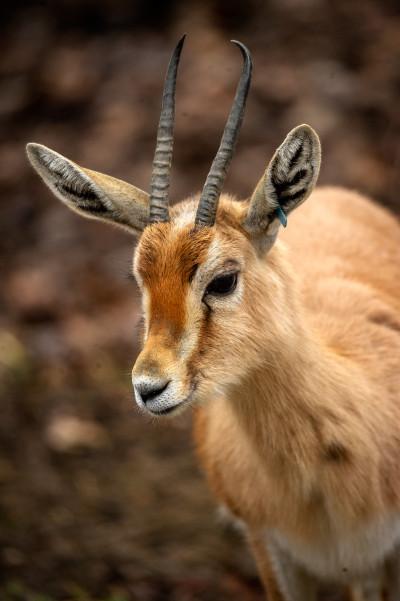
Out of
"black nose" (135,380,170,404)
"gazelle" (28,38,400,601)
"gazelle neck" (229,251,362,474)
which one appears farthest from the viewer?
"gazelle neck" (229,251,362,474)

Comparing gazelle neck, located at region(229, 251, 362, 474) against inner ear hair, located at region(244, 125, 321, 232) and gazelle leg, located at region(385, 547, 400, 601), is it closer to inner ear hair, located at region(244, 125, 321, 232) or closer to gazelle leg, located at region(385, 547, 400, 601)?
inner ear hair, located at region(244, 125, 321, 232)

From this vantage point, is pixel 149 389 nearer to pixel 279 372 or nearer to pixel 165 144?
pixel 279 372

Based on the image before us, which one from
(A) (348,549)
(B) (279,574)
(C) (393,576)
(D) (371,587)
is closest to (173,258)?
(A) (348,549)

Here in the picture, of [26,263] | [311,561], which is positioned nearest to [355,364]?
[311,561]

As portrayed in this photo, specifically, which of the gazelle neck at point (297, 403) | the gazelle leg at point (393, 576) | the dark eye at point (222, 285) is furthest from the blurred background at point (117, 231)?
the dark eye at point (222, 285)

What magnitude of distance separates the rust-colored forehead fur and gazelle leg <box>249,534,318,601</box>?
170cm

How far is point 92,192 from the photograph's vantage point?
4.71 meters

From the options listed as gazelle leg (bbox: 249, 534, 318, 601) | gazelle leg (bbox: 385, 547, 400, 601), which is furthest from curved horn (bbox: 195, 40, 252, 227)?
gazelle leg (bbox: 385, 547, 400, 601)

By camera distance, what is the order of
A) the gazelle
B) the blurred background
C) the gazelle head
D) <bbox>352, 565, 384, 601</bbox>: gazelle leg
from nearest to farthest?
1. the gazelle head
2. the gazelle
3. <bbox>352, 565, 384, 601</bbox>: gazelle leg
4. the blurred background

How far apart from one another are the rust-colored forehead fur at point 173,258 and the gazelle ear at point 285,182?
0.38 feet

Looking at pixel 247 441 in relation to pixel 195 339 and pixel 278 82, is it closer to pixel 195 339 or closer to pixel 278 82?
pixel 195 339

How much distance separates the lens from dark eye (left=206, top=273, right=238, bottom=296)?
A: 4316 mm

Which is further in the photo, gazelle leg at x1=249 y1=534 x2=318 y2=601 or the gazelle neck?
gazelle leg at x1=249 y1=534 x2=318 y2=601

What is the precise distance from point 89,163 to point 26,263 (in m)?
1.50
